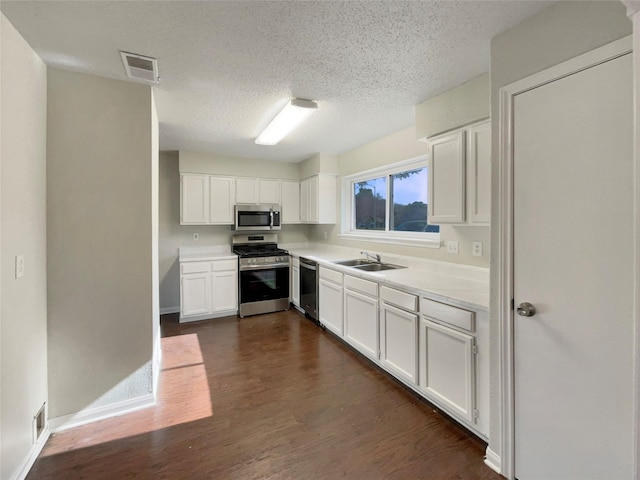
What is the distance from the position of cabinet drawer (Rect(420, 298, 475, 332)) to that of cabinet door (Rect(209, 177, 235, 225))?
3265mm

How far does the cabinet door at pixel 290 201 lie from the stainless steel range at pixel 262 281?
0.70m

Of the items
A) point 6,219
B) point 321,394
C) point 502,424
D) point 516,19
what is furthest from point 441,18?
point 321,394

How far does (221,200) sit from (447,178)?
10.7 ft

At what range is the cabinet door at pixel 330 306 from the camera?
332cm

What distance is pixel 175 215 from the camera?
14.6 feet

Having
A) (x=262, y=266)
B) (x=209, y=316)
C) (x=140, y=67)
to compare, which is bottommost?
(x=209, y=316)

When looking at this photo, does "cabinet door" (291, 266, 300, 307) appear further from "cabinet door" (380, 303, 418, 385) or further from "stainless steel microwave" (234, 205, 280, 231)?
"cabinet door" (380, 303, 418, 385)

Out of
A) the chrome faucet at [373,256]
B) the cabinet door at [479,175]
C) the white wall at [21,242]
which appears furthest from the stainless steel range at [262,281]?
the cabinet door at [479,175]

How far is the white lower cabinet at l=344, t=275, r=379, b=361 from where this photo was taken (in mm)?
2723

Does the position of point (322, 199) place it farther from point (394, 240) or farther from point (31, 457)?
point (31, 457)

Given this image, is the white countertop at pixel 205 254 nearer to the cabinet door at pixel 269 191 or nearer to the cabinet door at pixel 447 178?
the cabinet door at pixel 269 191

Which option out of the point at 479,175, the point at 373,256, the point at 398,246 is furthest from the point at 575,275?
the point at 373,256

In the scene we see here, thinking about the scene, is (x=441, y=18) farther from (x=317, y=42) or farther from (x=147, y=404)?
(x=147, y=404)

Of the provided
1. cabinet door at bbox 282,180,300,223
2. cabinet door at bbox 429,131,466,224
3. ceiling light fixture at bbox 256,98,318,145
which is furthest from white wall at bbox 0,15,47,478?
cabinet door at bbox 282,180,300,223
